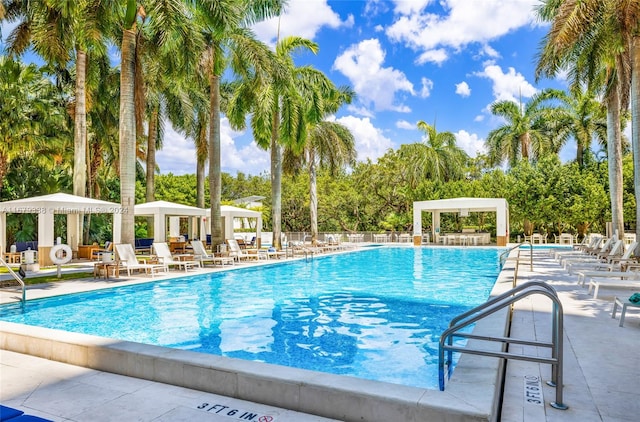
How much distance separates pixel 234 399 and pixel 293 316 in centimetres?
445

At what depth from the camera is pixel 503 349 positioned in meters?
4.87

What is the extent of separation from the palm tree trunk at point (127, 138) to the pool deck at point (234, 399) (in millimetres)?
8822

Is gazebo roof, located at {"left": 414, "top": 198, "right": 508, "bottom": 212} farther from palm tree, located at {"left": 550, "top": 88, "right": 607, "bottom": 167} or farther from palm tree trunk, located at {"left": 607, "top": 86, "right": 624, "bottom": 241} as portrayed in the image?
palm tree, located at {"left": 550, "top": 88, "right": 607, "bottom": 167}

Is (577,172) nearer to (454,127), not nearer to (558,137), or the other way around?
(558,137)

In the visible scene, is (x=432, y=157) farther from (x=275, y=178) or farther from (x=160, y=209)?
(x=160, y=209)

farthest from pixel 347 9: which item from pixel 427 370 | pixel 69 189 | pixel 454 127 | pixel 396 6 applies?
pixel 427 370

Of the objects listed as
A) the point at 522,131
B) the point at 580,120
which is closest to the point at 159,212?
the point at 522,131

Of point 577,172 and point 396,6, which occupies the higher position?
point 396,6

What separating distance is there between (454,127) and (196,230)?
22628mm

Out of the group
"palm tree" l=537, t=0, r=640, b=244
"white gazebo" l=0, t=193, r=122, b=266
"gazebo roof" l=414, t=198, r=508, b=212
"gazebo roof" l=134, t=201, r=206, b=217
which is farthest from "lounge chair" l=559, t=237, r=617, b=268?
"white gazebo" l=0, t=193, r=122, b=266

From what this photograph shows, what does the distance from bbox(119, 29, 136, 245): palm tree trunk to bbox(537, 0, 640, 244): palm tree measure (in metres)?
13.0

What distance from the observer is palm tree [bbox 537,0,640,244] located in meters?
12.7

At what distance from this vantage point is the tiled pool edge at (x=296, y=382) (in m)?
3.33

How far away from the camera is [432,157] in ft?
116
